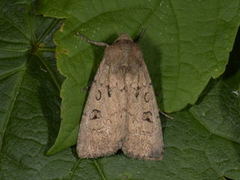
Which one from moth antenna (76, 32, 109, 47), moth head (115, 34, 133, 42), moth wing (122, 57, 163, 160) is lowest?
moth wing (122, 57, 163, 160)

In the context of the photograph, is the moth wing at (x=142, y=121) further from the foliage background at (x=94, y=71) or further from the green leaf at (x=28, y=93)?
the green leaf at (x=28, y=93)

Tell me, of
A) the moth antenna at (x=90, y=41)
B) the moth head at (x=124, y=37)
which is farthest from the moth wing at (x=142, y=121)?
the moth antenna at (x=90, y=41)

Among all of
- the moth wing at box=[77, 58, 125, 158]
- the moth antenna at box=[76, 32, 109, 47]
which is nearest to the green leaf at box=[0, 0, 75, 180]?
the moth wing at box=[77, 58, 125, 158]

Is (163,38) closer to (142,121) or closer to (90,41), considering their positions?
(90,41)

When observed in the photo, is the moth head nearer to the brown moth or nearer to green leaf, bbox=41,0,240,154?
green leaf, bbox=41,0,240,154

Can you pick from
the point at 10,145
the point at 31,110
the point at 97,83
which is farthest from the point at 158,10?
the point at 10,145

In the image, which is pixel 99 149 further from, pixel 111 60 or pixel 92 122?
pixel 111 60

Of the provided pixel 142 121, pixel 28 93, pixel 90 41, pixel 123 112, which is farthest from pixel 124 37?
pixel 28 93
